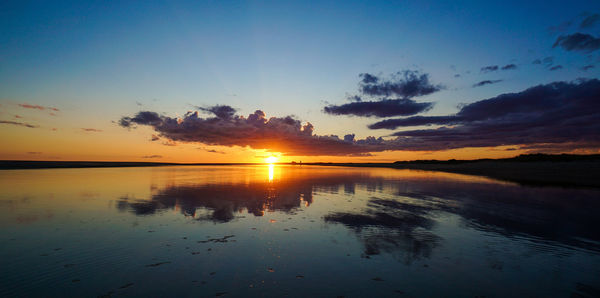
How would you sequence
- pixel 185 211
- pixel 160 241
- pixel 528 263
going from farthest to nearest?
pixel 185 211 < pixel 160 241 < pixel 528 263

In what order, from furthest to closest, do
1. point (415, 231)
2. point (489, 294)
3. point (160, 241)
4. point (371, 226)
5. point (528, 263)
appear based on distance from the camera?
1. point (371, 226)
2. point (415, 231)
3. point (160, 241)
4. point (528, 263)
5. point (489, 294)

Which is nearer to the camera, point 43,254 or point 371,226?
point 43,254

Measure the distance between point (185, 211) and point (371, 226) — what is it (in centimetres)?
1142

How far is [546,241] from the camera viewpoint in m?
10.9

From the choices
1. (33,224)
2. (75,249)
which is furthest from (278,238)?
(33,224)

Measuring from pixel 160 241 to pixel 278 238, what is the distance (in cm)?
489

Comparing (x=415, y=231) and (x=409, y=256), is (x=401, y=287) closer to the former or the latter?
(x=409, y=256)

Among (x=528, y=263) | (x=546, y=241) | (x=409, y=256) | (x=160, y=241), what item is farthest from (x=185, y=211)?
(x=546, y=241)

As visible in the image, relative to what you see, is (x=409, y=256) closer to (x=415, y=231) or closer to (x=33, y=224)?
(x=415, y=231)

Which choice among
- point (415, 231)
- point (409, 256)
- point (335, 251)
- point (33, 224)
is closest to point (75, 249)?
point (33, 224)

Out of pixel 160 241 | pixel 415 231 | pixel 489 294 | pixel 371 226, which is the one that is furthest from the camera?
pixel 371 226

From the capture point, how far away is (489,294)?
256 inches

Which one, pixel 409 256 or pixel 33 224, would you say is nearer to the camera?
pixel 409 256

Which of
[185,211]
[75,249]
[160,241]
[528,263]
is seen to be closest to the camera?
[528,263]
